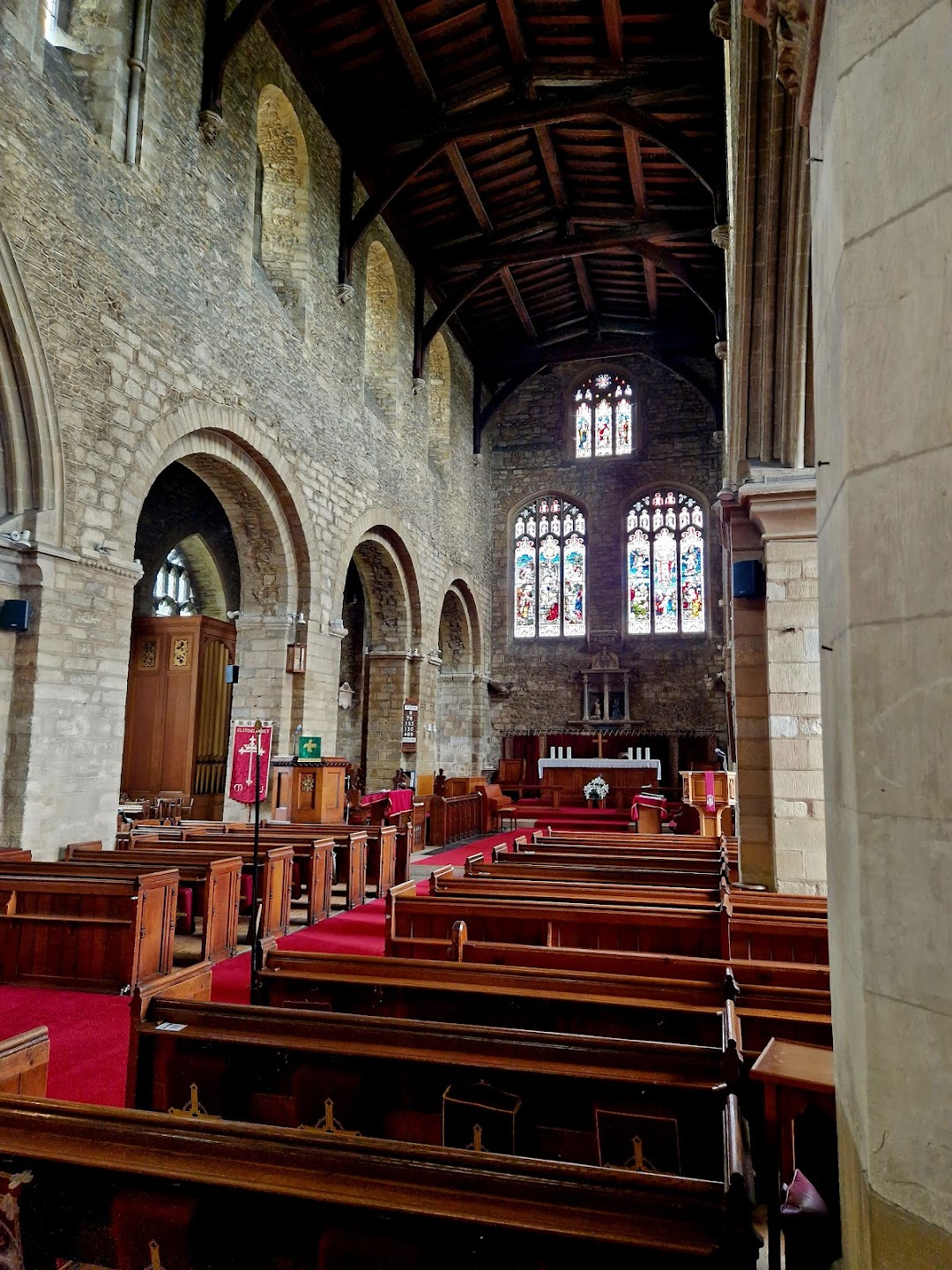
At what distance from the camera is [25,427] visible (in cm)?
595

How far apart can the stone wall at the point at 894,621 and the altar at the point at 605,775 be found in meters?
13.7

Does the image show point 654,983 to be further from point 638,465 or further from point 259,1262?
point 638,465

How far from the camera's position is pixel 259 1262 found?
4.76ft

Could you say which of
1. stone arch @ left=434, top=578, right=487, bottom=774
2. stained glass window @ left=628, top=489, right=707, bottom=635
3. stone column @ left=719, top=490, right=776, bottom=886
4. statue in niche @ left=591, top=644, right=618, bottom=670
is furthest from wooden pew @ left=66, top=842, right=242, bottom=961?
stained glass window @ left=628, top=489, right=707, bottom=635

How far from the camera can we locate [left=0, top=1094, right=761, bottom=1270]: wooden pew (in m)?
1.28

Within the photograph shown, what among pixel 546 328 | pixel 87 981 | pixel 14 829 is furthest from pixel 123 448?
pixel 546 328

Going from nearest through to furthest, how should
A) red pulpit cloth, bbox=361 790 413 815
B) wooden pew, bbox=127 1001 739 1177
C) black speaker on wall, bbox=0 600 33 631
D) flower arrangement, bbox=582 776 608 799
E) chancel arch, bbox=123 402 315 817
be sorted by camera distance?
wooden pew, bbox=127 1001 739 1177 < black speaker on wall, bbox=0 600 33 631 < chancel arch, bbox=123 402 315 817 < red pulpit cloth, bbox=361 790 413 815 < flower arrangement, bbox=582 776 608 799

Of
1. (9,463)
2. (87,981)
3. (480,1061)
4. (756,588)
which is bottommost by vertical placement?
(87,981)

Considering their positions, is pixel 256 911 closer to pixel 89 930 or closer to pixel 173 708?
pixel 89 930

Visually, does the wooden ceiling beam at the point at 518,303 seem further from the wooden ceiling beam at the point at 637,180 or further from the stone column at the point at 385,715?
the stone column at the point at 385,715

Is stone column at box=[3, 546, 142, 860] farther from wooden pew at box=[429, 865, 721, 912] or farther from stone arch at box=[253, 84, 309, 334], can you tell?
stone arch at box=[253, 84, 309, 334]

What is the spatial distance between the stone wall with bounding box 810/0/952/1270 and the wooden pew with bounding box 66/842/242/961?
417 centimetres

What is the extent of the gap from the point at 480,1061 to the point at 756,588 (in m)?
4.00

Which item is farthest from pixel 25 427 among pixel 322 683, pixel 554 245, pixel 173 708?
pixel 554 245
